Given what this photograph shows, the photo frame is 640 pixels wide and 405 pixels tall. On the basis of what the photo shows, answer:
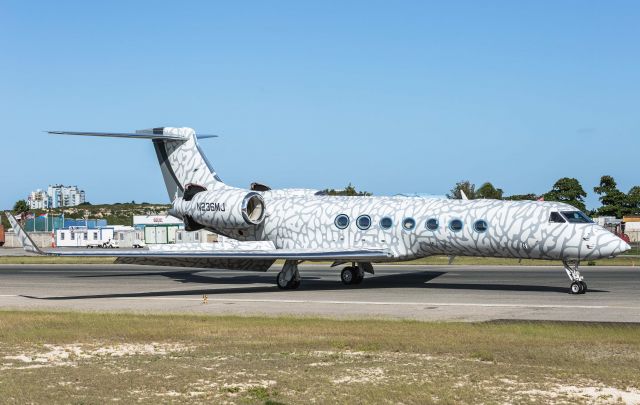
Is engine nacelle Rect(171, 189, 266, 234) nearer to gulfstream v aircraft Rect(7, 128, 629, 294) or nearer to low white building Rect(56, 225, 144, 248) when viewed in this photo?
gulfstream v aircraft Rect(7, 128, 629, 294)

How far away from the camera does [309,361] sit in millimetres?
13664

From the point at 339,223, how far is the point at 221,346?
15.1m

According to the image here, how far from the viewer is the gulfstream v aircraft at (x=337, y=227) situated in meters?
26.3

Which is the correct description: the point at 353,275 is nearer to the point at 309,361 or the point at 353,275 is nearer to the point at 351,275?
the point at 351,275

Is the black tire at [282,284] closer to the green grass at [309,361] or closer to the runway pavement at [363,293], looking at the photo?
the runway pavement at [363,293]

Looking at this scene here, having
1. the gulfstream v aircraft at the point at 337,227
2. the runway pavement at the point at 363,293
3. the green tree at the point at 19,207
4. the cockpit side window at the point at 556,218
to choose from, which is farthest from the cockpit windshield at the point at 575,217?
the green tree at the point at 19,207

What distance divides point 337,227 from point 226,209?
441 cm

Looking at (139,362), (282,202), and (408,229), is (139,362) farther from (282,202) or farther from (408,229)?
(282,202)

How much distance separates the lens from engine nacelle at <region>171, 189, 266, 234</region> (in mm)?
31734

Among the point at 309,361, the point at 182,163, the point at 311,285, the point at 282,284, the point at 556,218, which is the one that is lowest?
the point at 309,361

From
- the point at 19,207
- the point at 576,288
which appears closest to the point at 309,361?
the point at 576,288

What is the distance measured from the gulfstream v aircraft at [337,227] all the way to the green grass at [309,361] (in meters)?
7.66

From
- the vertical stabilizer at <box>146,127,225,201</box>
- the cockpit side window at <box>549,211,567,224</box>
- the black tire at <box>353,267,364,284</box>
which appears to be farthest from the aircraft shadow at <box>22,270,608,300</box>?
the vertical stabilizer at <box>146,127,225,201</box>

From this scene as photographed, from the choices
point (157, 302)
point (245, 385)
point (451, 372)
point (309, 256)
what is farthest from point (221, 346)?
point (309, 256)
